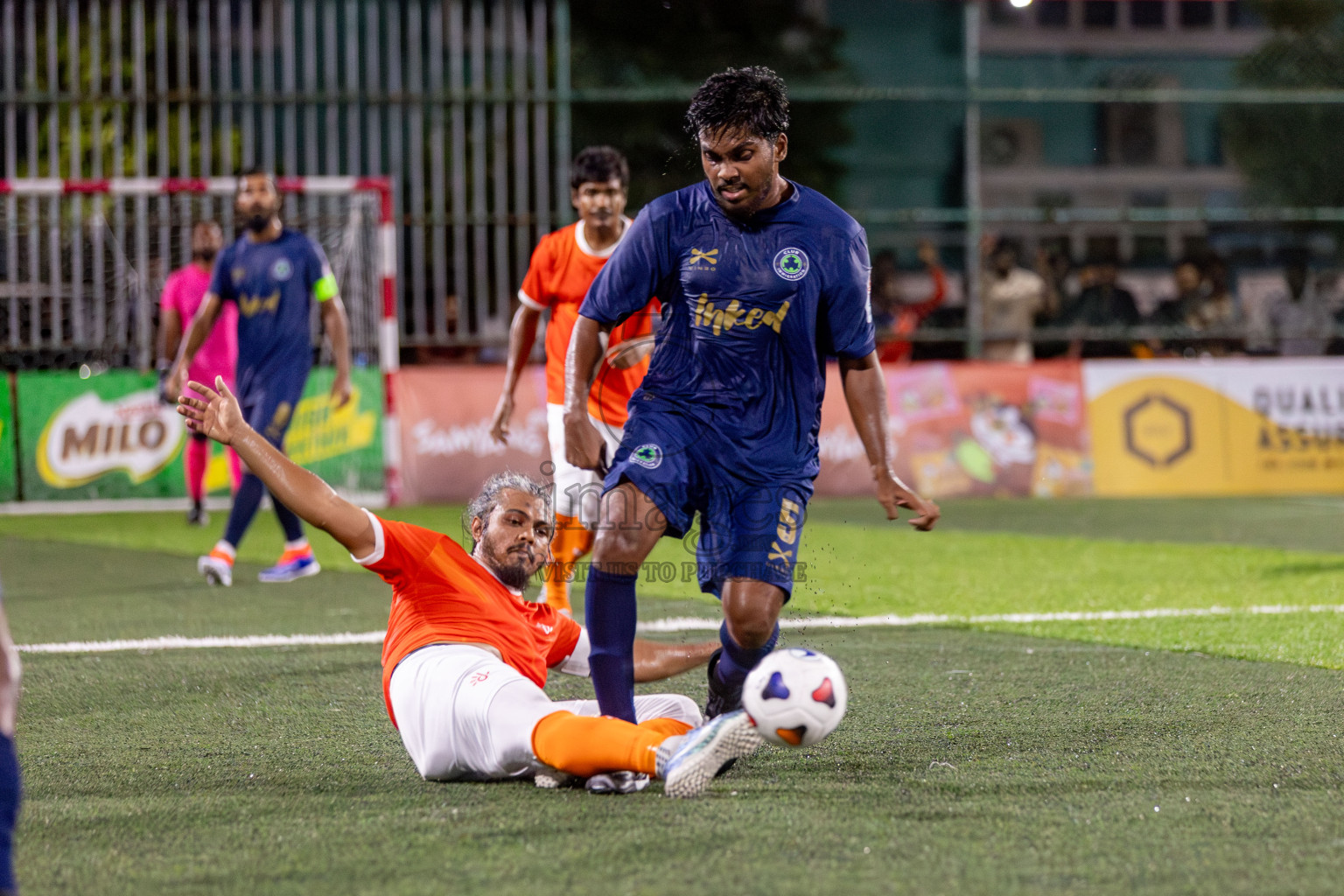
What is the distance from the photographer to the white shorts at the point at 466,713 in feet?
12.4

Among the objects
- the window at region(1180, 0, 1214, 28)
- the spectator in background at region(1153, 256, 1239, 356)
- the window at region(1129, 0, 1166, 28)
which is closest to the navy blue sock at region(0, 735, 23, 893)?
the spectator in background at region(1153, 256, 1239, 356)

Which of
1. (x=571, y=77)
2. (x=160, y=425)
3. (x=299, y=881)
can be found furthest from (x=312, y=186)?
(x=299, y=881)

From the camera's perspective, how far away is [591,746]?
3.67 m

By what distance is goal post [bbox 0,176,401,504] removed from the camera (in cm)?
1342

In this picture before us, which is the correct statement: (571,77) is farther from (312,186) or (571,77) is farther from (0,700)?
(0,700)

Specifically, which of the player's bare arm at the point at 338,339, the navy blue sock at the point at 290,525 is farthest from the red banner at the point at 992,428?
the navy blue sock at the point at 290,525

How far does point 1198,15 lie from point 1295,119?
1.66 meters

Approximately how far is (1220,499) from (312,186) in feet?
26.6

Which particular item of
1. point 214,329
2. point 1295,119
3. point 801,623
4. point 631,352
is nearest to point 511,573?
point 631,352

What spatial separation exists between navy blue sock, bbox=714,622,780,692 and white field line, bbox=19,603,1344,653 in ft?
7.80

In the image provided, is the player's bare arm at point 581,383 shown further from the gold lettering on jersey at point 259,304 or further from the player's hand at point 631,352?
the gold lettering on jersey at point 259,304

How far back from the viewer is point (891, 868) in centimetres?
308

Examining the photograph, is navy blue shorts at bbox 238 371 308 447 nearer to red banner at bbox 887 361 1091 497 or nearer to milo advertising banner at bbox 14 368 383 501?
milo advertising banner at bbox 14 368 383 501

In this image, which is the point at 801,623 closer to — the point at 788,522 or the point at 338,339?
the point at 788,522
